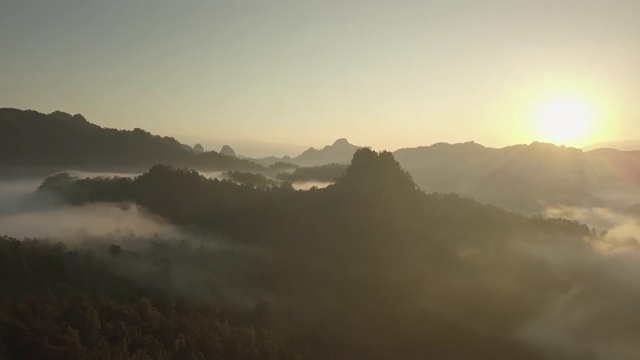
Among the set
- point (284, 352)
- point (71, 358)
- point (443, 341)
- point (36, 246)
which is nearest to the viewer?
point (71, 358)

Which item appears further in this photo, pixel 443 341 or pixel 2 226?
pixel 2 226

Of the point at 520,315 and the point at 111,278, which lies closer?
the point at 111,278

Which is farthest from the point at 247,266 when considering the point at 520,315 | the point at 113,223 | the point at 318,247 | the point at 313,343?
the point at 520,315

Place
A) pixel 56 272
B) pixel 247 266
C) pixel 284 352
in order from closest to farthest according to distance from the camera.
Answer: pixel 284 352
pixel 56 272
pixel 247 266

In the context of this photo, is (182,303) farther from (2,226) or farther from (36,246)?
(2,226)

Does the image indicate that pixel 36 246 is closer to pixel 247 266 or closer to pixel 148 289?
pixel 148 289

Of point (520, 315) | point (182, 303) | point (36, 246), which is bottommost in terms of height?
point (520, 315)

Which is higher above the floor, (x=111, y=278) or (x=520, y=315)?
(x=111, y=278)

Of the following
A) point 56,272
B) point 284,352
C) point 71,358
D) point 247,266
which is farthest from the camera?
point 247,266

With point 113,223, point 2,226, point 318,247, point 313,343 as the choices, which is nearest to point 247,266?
point 318,247

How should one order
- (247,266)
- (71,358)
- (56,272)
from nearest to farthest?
(71,358) → (56,272) → (247,266)
